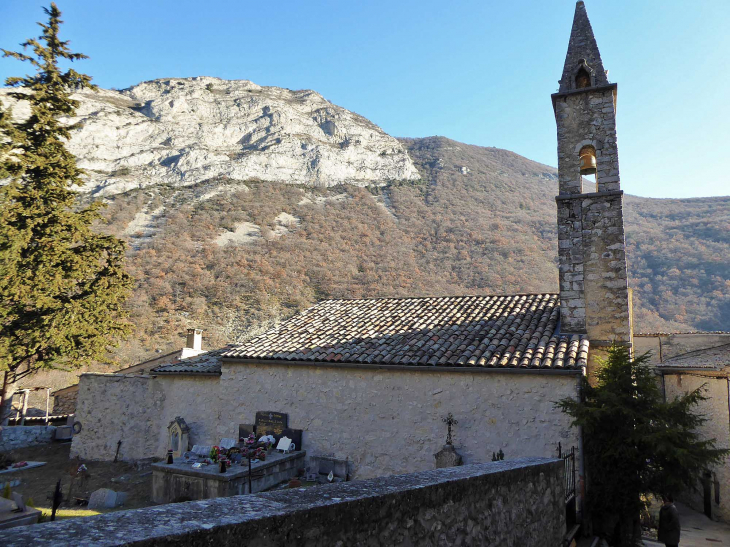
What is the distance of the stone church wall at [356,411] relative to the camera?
1065 centimetres

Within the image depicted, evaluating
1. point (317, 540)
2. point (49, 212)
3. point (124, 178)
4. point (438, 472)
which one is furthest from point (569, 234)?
point (124, 178)

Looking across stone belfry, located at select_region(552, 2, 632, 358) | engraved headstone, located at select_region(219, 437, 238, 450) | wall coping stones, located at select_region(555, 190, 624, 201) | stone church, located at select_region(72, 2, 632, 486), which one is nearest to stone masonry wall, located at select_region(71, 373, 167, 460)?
stone church, located at select_region(72, 2, 632, 486)

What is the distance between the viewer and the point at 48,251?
1694cm

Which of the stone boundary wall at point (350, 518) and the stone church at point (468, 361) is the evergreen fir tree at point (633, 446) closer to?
the stone church at point (468, 361)

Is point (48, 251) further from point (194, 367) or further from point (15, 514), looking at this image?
point (15, 514)

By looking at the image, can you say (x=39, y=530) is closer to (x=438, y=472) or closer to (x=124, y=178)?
(x=438, y=472)

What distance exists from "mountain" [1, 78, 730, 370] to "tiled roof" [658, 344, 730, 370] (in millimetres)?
21119

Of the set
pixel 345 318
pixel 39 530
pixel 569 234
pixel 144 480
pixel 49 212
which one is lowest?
pixel 144 480

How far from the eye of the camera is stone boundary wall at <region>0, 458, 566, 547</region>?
1.95 metres

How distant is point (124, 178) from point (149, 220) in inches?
440

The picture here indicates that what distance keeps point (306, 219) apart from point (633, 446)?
5414 cm

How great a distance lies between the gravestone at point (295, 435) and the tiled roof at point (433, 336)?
6.97 feet

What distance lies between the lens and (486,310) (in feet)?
47.5

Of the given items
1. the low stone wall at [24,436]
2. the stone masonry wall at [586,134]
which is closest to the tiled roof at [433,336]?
the stone masonry wall at [586,134]
